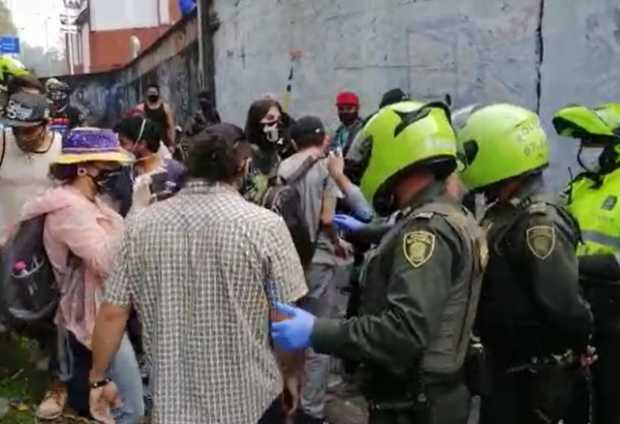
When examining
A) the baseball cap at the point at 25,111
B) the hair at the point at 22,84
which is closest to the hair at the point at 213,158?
the baseball cap at the point at 25,111

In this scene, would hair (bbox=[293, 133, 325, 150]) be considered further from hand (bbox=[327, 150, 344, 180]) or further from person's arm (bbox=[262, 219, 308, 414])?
person's arm (bbox=[262, 219, 308, 414])

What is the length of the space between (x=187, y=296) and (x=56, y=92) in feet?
28.8

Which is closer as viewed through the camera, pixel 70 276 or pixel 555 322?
pixel 555 322

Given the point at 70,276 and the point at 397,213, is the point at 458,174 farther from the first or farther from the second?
the point at 70,276

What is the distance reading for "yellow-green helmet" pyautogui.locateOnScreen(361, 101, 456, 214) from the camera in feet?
10.0

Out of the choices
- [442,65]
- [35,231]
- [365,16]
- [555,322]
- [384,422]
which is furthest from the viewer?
[365,16]

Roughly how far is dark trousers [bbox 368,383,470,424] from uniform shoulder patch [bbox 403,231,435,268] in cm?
44

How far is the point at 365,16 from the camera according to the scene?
985 centimetres

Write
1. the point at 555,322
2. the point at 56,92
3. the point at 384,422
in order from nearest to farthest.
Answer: the point at 384,422 → the point at 555,322 → the point at 56,92

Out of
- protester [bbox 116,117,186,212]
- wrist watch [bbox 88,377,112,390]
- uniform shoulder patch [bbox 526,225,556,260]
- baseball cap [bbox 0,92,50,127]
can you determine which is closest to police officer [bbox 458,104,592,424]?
uniform shoulder patch [bbox 526,225,556,260]

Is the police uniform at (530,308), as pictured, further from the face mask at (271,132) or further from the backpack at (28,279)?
the face mask at (271,132)

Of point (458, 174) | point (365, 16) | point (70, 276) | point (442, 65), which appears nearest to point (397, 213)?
point (458, 174)

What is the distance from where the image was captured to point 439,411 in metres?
3.12

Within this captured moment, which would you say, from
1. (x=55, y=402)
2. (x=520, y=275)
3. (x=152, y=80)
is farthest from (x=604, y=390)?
(x=152, y=80)
